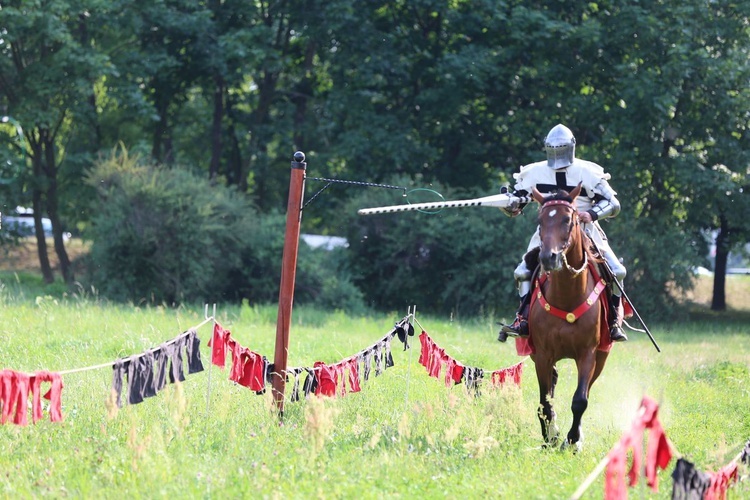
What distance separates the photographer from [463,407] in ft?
31.0

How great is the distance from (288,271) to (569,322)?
2591 millimetres

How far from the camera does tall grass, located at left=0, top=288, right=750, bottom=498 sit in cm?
701

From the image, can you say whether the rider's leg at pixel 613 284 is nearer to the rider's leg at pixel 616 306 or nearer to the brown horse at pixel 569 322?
the rider's leg at pixel 616 306

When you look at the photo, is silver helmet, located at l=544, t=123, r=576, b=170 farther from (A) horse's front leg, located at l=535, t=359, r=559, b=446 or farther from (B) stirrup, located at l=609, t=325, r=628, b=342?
(A) horse's front leg, located at l=535, t=359, r=559, b=446

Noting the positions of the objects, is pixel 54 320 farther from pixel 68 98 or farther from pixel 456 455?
pixel 68 98

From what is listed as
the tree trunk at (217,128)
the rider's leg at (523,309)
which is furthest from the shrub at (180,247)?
the rider's leg at (523,309)

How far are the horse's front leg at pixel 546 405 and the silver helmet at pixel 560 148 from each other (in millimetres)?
1917

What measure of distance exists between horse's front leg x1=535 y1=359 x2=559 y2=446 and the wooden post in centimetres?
235

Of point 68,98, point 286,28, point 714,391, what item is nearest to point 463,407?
point 714,391

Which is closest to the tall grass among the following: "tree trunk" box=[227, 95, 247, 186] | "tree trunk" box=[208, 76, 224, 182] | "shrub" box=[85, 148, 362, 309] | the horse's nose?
the horse's nose

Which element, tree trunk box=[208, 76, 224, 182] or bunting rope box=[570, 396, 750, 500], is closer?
bunting rope box=[570, 396, 750, 500]

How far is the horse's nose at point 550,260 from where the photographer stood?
795 centimetres

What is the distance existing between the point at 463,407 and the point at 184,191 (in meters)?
16.1

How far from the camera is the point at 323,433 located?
24.2ft
